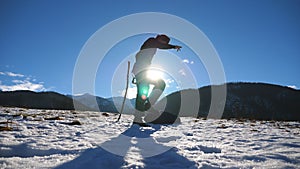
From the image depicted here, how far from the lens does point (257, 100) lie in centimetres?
5969

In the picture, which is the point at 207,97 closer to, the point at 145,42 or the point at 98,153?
the point at 145,42

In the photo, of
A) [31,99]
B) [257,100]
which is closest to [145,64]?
[257,100]

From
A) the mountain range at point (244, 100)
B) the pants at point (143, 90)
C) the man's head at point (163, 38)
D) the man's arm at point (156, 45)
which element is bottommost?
the pants at point (143, 90)

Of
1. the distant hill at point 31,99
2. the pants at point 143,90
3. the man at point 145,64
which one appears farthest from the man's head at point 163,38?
the distant hill at point 31,99

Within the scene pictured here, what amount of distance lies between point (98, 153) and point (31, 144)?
1175mm

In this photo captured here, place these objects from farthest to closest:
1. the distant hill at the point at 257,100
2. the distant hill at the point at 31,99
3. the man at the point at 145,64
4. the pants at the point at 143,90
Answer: the distant hill at the point at 257,100 → the distant hill at the point at 31,99 → the man at the point at 145,64 → the pants at the point at 143,90

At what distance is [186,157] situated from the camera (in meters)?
2.91

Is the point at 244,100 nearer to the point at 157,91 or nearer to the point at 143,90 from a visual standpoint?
the point at 157,91

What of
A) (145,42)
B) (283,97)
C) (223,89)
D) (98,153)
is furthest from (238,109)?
(98,153)

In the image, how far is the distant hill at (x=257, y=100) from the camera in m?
56.2

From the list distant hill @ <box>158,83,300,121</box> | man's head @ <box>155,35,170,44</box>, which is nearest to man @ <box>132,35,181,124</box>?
man's head @ <box>155,35,170,44</box>

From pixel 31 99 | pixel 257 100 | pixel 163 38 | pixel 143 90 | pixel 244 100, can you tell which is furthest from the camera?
pixel 257 100

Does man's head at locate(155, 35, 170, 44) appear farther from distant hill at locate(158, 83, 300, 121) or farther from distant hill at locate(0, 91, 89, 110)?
distant hill at locate(0, 91, 89, 110)

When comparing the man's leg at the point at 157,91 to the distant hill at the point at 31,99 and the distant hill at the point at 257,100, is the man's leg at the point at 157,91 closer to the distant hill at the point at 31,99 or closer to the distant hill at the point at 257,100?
the distant hill at the point at 257,100
